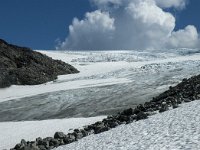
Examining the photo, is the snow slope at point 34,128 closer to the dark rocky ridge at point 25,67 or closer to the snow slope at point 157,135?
the snow slope at point 157,135

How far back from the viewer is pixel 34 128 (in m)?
24.6

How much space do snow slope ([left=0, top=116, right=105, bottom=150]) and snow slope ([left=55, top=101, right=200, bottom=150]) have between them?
567 centimetres

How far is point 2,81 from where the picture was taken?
50.6 meters

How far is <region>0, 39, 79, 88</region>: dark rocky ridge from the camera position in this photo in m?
51.8

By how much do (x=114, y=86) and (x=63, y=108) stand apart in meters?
7.55

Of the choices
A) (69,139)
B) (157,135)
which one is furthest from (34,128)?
(157,135)

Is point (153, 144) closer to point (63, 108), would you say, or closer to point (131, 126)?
point (131, 126)

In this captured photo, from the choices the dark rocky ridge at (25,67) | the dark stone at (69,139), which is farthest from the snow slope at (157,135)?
the dark rocky ridge at (25,67)

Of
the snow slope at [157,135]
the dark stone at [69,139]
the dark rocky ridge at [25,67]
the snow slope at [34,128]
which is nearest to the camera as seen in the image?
the snow slope at [157,135]

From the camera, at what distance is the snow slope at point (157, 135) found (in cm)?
1230

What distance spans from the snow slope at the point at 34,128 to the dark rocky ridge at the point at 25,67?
24.6 meters

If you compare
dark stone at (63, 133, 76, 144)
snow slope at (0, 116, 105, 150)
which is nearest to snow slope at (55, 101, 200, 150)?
dark stone at (63, 133, 76, 144)

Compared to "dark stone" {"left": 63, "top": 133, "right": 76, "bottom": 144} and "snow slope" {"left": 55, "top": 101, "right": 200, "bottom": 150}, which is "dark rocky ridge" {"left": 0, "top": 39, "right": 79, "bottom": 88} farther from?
"snow slope" {"left": 55, "top": 101, "right": 200, "bottom": 150}

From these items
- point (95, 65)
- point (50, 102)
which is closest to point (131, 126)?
point (50, 102)
